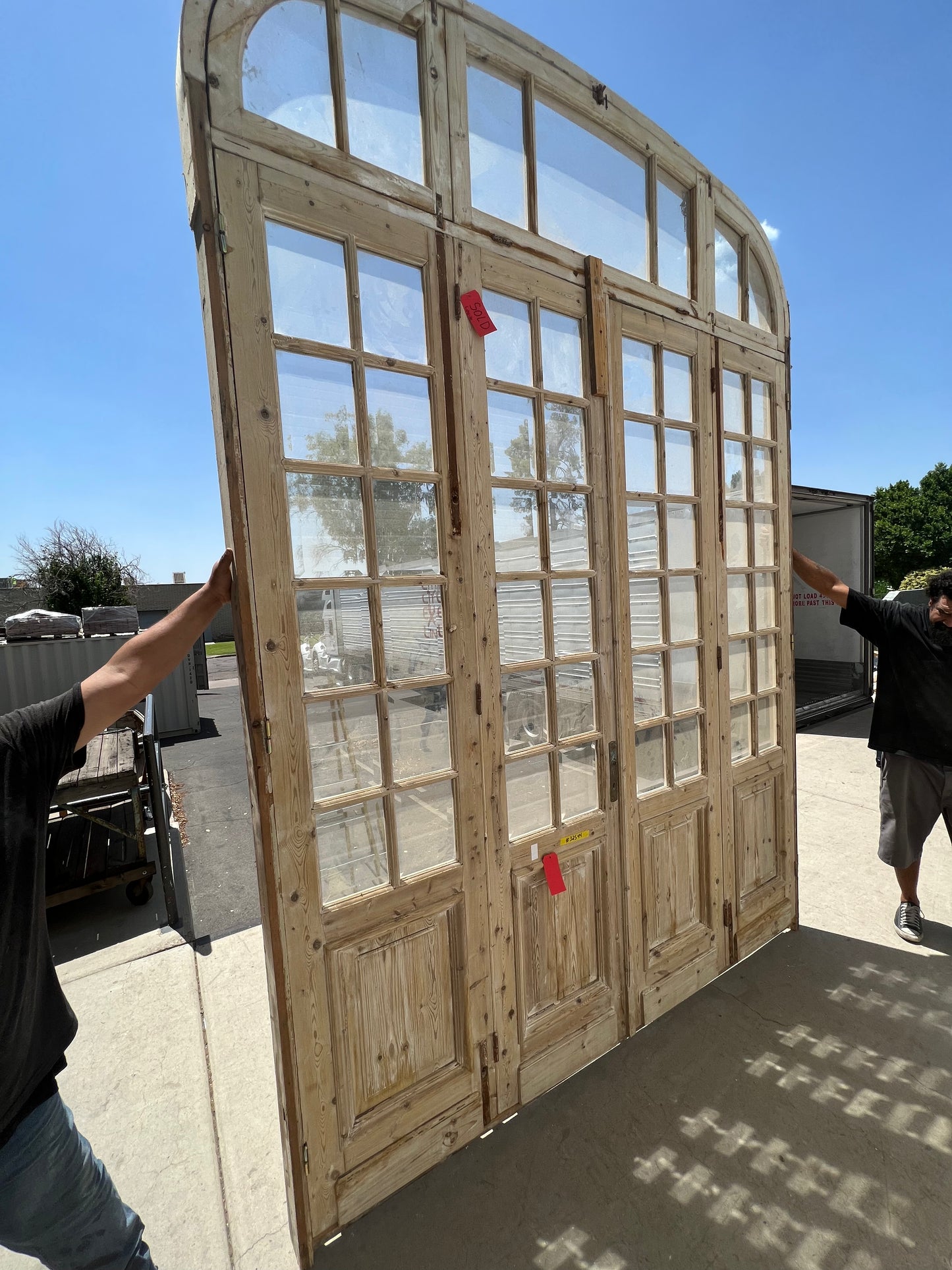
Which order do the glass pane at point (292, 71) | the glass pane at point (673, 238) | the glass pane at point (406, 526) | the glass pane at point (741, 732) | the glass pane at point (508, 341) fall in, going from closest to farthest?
1. the glass pane at point (292, 71)
2. the glass pane at point (406, 526)
3. the glass pane at point (508, 341)
4. the glass pane at point (673, 238)
5. the glass pane at point (741, 732)

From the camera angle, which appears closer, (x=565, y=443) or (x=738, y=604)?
(x=565, y=443)

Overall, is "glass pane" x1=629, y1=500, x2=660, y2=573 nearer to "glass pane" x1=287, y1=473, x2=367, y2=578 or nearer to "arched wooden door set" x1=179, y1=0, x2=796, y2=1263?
"arched wooden door set" x1=179, y1=0, x2=796, y2=1263

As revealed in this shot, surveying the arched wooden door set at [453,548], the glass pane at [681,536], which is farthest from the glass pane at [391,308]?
the glass pane at [681,536]

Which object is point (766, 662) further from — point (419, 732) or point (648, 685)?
point (419, 732)

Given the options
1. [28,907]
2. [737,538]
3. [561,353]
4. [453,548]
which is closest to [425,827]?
[453,548]

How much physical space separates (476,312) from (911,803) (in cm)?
311

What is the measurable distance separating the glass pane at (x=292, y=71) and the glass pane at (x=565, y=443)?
3.40ft

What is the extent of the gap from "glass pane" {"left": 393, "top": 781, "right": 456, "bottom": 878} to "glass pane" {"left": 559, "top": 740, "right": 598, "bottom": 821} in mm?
487

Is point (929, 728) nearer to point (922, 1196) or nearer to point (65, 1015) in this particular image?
point (922, 1196)

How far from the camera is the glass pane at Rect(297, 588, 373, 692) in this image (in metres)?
1.66

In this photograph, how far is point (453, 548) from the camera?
1.88 metres

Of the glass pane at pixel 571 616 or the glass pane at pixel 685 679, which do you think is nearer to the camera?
the glass pane at pixel 571 616

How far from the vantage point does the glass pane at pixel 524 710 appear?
2051mm

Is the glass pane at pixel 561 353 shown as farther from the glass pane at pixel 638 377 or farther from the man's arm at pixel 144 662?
the man's arm at pixel 144 662
